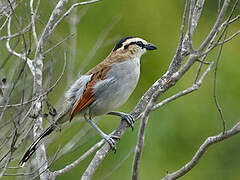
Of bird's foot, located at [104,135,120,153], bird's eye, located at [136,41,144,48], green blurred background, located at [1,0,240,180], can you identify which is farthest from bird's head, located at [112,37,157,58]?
green blurred background, located at [1,0,240,180]

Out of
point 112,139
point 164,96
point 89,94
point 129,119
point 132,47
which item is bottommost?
point 164,96

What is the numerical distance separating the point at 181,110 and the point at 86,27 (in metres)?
2.09

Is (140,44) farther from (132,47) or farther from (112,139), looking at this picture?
(112,139)

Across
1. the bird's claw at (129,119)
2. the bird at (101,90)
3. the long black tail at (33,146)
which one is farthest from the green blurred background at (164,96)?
the long black tail at (33,146)

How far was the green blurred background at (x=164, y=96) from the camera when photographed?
329 inches

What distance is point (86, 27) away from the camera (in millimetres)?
9117

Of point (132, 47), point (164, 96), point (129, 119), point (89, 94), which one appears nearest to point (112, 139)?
point (129, 119)

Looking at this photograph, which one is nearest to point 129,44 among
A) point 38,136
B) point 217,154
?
point 38,136

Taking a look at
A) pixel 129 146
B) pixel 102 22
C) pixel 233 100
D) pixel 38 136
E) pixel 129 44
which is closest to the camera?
pixel 38 136

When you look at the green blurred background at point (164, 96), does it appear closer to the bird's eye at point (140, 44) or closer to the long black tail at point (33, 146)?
the bird's eye at point (140, 44)

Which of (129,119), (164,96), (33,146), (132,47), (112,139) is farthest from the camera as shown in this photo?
(164,96)

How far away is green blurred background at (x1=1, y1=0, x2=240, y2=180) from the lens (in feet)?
27.5

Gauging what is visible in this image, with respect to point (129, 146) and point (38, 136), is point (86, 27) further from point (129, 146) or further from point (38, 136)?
point (38, 136)

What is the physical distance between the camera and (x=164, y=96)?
344 inches
